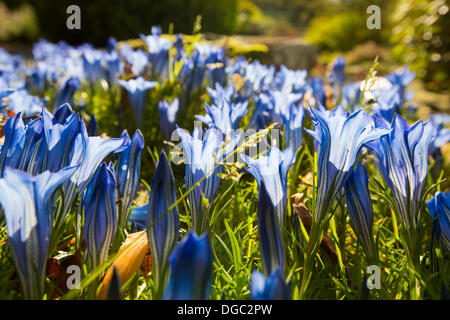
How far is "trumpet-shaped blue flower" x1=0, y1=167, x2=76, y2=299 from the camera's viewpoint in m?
1.03

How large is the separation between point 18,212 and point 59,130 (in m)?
0.35

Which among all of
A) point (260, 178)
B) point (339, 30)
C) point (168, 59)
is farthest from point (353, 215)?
point (339, 30)

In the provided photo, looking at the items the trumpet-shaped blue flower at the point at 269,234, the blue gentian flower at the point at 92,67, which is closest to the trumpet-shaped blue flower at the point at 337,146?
the trumpet-shaped blue flower at the point at 269,234

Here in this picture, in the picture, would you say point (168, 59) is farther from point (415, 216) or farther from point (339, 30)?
point (339, 30)

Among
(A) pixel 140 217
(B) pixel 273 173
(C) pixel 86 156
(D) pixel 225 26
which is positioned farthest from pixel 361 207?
(D) pixel 225 26

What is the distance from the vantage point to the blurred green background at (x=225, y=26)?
7.25 meters

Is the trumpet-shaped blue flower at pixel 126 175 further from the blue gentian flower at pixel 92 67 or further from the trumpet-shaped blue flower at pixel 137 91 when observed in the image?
the blue gentian flower at pixel 92 67

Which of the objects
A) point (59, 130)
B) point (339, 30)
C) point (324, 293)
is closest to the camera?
point (59, 130)

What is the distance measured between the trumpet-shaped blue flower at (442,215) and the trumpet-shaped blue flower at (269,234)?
576 mm

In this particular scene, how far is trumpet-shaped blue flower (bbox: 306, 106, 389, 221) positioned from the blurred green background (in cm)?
251

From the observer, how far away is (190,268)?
3.10ft

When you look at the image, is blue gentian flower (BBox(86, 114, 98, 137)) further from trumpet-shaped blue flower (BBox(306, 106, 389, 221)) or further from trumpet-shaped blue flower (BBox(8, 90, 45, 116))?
trumpet-shaped blue flower (BBox(306, 106, 389, 221))

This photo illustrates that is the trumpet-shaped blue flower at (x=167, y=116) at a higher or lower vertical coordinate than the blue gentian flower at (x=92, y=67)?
lower

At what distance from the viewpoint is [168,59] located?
328cm
